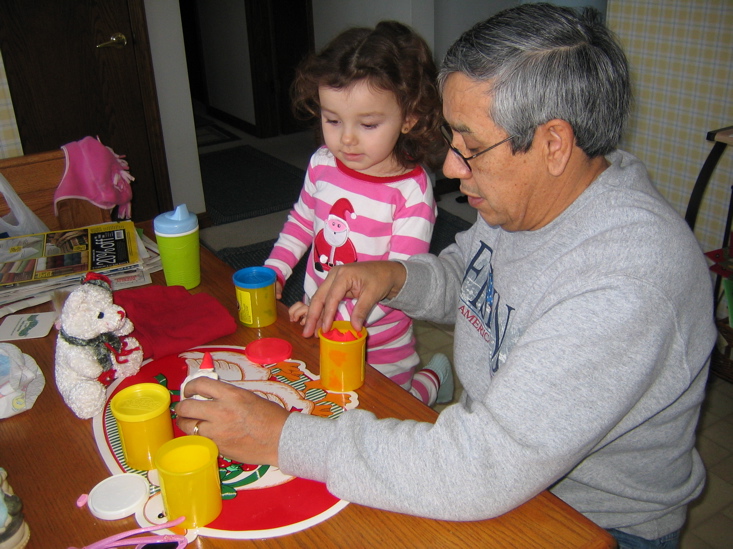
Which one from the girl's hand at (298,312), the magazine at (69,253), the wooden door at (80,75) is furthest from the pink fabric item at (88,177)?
the wooden door at (80,75)

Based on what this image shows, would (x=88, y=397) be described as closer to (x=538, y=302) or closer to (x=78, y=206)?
(x=538, y=302)

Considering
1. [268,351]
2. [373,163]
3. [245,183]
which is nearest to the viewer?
[268,351]

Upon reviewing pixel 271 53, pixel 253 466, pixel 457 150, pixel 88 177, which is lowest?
pixel 271 53

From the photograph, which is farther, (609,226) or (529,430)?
(609,226)

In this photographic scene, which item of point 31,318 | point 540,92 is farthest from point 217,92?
point 540,92

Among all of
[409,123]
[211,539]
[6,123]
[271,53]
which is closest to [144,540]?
[211,539]

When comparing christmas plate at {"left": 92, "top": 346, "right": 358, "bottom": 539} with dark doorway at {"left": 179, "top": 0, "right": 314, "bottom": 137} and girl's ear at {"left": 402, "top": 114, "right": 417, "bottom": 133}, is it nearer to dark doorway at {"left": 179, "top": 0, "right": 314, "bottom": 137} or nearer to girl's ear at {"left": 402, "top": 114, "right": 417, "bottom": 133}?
girl's ear at {"left": 402, "top": 114, "right": 417, "bottom": 133}

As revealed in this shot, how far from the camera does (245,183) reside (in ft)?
14.2

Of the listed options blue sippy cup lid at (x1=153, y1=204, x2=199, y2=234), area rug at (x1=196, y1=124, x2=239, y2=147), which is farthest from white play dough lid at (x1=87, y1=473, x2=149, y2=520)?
area rug at (x1=196, y1=124, x2=239, y2=147)

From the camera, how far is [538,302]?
2.94 feet

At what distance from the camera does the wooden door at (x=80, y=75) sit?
117 inches

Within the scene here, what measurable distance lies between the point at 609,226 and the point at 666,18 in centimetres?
213

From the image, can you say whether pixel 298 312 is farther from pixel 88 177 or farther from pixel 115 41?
pixel 115 41

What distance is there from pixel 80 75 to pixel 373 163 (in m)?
2.35
